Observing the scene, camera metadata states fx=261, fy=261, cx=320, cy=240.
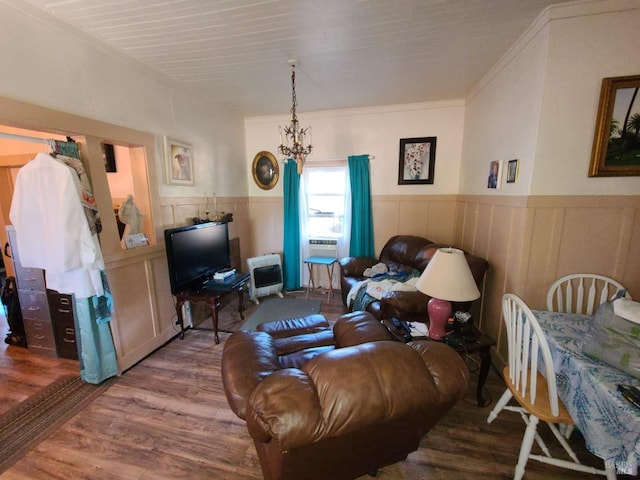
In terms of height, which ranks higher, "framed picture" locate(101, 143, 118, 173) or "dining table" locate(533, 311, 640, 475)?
"framed picture" locate(101, 143, 118, 173)

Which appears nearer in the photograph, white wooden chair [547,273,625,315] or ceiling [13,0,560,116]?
ceiling [13,0,560,116]

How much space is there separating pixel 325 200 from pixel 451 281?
110 inches

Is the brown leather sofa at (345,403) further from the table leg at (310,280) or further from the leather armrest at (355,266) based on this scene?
the table leg at (310,280)

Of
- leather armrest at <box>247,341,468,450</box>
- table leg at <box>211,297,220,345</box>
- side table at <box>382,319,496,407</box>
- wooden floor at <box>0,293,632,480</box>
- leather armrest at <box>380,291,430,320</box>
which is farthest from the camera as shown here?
table leg at <box>211,297,220,345</box>

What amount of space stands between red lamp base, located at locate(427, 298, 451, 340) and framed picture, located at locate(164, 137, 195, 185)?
2.76m

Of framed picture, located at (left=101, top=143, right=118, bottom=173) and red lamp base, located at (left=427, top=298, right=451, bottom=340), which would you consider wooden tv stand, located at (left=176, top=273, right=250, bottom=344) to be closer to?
framed picture, located at (left=101, top=143, right=118, bottom=173)

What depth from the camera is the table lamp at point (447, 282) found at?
1658mm

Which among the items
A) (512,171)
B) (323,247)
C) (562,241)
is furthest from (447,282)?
(323,247)

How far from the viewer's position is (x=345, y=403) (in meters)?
0.82

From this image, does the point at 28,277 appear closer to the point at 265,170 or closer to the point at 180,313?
the point at 180,313

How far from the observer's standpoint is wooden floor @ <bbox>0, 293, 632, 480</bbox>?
1.49m

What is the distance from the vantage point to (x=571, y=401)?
1.26 m

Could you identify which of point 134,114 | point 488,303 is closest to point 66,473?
point 134,114

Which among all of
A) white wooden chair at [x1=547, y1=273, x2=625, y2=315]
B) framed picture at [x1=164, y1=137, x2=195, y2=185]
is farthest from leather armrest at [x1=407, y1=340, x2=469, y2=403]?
framed picture at [x1=164, y1=137, x2=195, y2=185]
